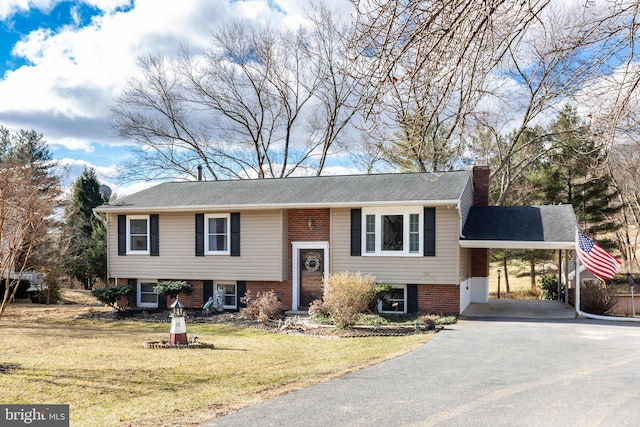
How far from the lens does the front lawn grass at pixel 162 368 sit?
22.3ft

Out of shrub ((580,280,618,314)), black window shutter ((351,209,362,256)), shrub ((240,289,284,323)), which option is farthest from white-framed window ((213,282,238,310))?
shrub ((580,280,618,314))

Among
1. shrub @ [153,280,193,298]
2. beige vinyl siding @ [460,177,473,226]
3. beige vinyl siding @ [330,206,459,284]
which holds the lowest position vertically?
shrub @ [153,280,193,298]

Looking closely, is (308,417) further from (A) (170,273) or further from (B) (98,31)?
(A) (170,273)

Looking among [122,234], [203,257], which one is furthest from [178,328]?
[122,234]

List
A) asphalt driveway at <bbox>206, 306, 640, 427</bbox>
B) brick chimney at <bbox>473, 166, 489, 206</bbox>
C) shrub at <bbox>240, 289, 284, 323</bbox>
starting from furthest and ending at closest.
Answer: brick chimney at <bbox>473, 166, 489, 206</bbox>, shrub at <bbox>240, 289, 284, 323</bbox>, asphalt driveway at <bbox>206, 306, 640, 427</bbox>

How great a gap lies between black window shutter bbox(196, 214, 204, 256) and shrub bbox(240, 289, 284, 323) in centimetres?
262

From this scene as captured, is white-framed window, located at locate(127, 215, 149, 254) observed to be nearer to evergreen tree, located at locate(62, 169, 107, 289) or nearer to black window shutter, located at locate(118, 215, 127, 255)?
black window shutter, located at locate(118, 215, 127, 255)

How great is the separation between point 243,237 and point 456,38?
1370cm

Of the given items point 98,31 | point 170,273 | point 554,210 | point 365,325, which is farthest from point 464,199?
point 98,31

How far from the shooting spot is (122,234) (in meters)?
19.7

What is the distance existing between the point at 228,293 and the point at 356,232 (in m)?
5.14

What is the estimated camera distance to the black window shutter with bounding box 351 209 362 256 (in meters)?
17.0

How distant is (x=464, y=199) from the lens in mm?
17391

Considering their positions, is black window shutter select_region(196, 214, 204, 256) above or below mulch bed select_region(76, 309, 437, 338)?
above
